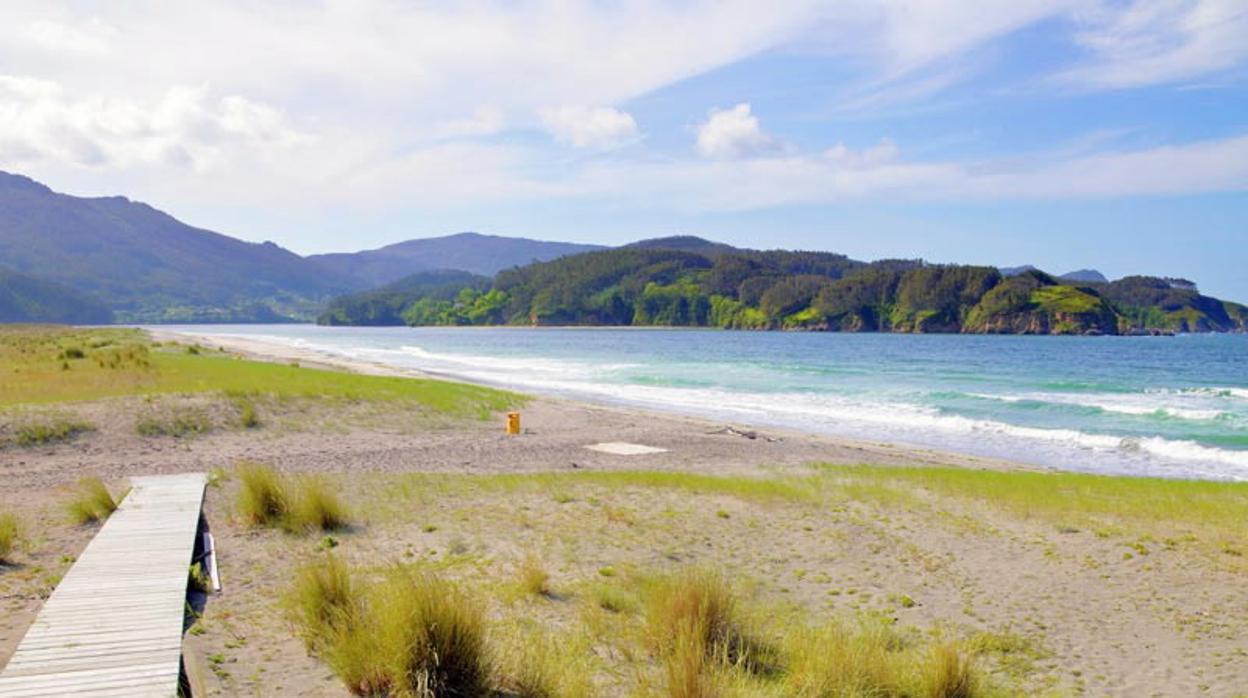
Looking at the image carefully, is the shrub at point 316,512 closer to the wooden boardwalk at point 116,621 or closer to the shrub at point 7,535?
the wooden boardwalk at point 116,621

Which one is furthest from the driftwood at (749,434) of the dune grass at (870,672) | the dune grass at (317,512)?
the dune grass at (870,672)

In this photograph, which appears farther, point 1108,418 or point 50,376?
point 1108,418

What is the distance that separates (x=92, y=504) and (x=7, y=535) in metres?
1.78

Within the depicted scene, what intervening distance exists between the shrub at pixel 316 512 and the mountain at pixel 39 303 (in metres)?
201

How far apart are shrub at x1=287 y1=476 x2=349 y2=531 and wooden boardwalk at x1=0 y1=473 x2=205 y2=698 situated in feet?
3.72

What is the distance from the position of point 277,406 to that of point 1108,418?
27.3 metres

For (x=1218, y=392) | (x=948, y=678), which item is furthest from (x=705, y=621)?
(x=1218, y=392)

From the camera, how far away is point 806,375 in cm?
5025

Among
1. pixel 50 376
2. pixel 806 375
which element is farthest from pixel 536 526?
pixel 806 375

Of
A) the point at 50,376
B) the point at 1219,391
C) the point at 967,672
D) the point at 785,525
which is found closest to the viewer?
the point at 967,672

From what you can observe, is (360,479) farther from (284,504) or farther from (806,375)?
(806,375)

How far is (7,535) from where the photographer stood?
27.8ft

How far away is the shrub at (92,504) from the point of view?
33.2 ft

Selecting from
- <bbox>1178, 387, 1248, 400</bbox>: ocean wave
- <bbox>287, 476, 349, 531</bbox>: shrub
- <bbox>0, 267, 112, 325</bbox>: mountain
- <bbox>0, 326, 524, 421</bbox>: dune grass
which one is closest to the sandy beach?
<bbox>287, 476, 349, 531</bbox>: shrub
